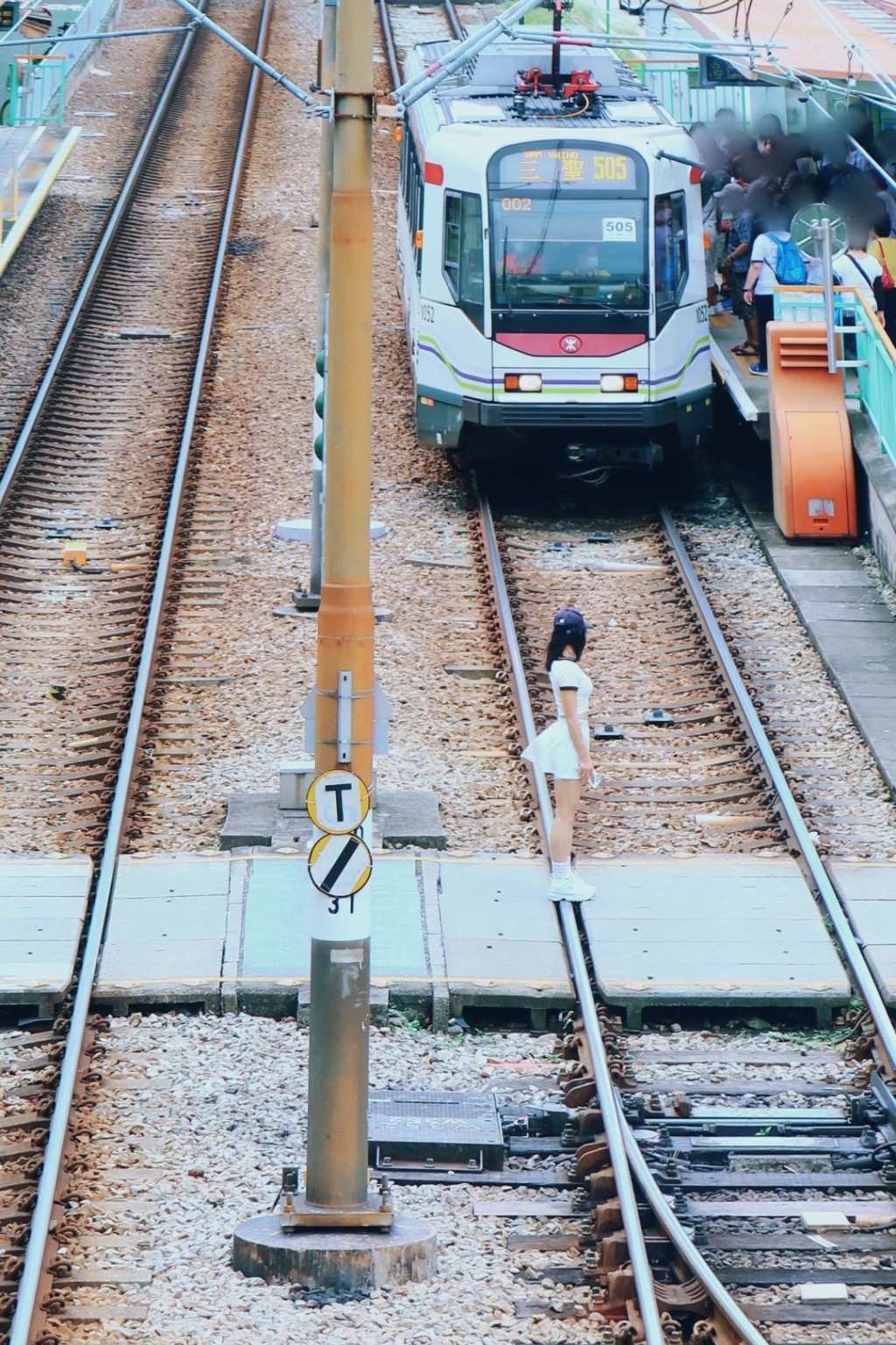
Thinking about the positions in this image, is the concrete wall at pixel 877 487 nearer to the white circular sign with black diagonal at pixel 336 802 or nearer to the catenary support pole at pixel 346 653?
the catenary support pole at pixel 346 653

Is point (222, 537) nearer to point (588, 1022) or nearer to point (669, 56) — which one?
point (588, 1022)

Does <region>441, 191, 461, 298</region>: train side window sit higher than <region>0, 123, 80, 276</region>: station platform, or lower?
lower

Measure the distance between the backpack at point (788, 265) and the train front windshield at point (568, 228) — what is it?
6.15 ft

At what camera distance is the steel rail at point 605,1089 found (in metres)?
7.31

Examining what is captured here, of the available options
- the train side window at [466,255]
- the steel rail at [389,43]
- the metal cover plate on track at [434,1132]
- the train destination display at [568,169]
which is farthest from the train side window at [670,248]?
the steel rail at [389,43]

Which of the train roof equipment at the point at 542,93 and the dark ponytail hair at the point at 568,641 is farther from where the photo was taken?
the train roof equipment at the point at 542,93

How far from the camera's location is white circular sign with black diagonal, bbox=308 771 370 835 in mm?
7719

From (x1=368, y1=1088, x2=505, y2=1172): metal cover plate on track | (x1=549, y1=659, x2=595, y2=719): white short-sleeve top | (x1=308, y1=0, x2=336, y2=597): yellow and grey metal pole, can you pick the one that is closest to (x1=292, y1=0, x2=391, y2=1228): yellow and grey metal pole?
(x1=368, y1=1088, x2=505, y2=1172): metal cover plate on track

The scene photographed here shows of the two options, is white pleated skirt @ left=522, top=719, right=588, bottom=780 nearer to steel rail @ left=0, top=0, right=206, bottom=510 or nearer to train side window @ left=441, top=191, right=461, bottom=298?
steel rail @ left=0, top=0, right=206, bottom=510

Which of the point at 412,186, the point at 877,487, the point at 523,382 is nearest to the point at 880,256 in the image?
the point at 877,487

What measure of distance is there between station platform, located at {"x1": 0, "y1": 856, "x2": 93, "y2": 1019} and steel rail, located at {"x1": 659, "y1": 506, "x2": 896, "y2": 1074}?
12.0 ft

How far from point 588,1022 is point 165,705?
5195 millimetres

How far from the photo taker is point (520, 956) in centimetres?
1037

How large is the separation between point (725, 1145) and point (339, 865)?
2.16m
